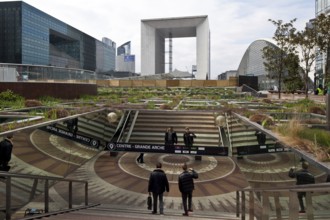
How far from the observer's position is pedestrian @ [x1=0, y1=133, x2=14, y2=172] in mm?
7248

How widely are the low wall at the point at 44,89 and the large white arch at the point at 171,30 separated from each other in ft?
220

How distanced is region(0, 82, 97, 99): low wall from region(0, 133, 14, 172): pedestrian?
13170 millimetres

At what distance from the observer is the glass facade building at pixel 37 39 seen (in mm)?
86688

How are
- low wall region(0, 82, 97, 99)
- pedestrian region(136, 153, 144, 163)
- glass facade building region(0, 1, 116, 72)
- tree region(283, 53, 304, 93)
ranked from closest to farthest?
1. pedestrian region(136, 153, 144, 163)
2. low wall region(0, 82, 97, 99)
3. tree region(283, 53, 304, 93)
4. glass facade building region(0, 1, 116, 72)

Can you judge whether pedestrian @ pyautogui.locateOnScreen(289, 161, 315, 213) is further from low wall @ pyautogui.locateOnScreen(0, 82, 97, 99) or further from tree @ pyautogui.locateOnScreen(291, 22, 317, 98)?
tree @ pyautogui.locateOnScreen(291, 22, 317, 98)

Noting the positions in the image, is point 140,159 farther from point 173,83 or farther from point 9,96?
point 173,83

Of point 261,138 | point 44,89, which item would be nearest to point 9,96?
point 44,89

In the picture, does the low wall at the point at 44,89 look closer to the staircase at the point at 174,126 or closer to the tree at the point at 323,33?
the staircase at the point at 174,126

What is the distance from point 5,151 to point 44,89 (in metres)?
14.8

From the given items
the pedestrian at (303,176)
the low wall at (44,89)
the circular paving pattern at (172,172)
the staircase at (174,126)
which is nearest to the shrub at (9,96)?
the low wall at (44,89)

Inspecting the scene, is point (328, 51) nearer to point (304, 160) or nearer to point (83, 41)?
point (304, 160)

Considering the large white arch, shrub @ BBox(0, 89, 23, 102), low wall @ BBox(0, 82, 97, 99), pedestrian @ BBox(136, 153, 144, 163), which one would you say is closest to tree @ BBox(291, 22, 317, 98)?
pedestrian @ BBox(136, 153, 144, 163)

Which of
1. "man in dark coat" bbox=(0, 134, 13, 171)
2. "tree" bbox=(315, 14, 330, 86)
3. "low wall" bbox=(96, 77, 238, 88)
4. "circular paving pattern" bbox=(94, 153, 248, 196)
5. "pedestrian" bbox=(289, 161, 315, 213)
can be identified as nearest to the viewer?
"pedestrian" bbox=(289, 161, 315, 213)

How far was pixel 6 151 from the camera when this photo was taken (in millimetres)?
7402
